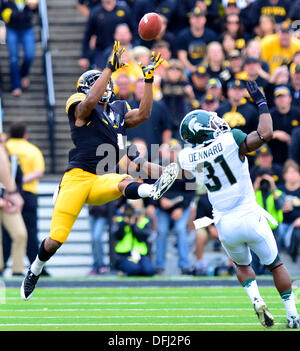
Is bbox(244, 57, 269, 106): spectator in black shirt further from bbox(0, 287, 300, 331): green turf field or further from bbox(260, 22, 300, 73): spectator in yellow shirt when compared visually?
bbox(0, 287, 300, 331): green turf field

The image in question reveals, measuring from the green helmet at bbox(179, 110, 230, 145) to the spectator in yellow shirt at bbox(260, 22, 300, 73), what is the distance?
6705mm

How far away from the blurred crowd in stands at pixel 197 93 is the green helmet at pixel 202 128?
3.68 meters

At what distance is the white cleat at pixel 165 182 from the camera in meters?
7.93

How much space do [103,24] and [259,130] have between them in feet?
25.5

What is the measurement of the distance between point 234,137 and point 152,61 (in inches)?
47.9

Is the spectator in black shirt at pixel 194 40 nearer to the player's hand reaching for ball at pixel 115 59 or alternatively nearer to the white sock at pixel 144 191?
the player's hand reaching for ball at pixel 115 59

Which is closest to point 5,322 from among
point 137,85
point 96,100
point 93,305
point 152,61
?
point 93,305

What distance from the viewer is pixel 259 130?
296 inches

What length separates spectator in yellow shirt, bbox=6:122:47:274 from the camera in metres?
12.6

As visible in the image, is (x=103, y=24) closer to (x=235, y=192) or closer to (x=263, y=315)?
(x=235, y=192)

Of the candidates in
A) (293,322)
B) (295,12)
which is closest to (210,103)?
(295,12)

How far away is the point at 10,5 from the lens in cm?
1470

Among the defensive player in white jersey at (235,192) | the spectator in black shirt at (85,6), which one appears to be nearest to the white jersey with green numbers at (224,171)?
the defensive player in white jersey at (235,192)
